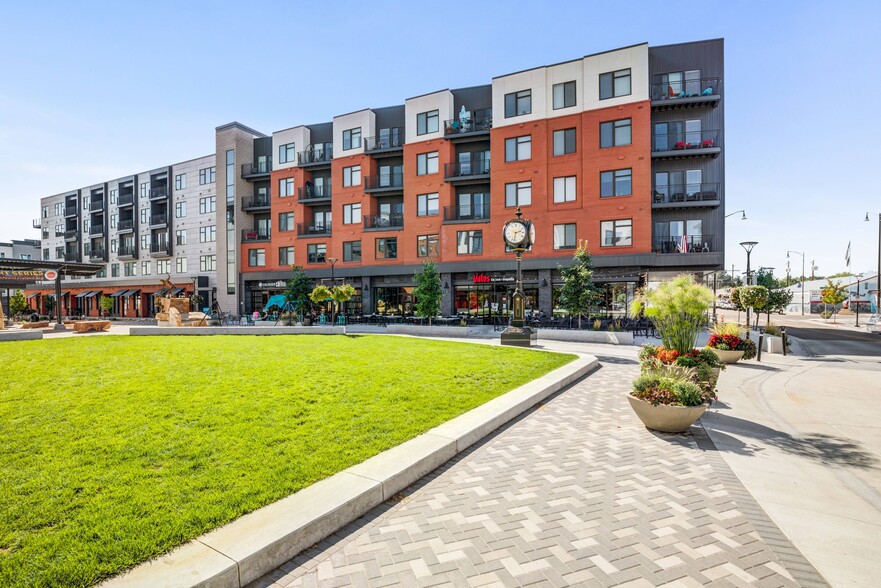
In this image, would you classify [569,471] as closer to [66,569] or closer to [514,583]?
[514,583]

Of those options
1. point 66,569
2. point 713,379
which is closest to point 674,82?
point 713,379

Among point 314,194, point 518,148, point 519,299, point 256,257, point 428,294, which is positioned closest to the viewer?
point 519,299

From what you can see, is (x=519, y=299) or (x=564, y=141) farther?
(x=564, y=141)

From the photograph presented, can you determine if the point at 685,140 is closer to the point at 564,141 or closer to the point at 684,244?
the point at 684,244

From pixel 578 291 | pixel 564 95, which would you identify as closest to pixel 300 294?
pixel 578 291

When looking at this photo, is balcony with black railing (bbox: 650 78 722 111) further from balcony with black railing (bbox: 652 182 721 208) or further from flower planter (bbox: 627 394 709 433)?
flower planter (bbox: 627 394 709 433)

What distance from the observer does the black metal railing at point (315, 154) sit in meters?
39.4

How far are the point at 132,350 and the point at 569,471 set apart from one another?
555 inches

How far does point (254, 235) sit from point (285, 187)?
5984 millimetres

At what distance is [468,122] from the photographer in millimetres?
32750

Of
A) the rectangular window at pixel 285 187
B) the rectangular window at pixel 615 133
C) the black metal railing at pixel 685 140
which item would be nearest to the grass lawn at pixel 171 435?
the rectangular window at pixel 615 133

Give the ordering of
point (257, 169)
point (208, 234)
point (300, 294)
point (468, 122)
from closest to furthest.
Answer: point (468, 122), point (300, 294), point (257, 169), point (208, 234)

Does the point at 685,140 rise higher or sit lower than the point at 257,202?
higher

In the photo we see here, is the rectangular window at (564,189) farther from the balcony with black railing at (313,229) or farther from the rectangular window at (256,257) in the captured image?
the rectangular window at (256,257)
